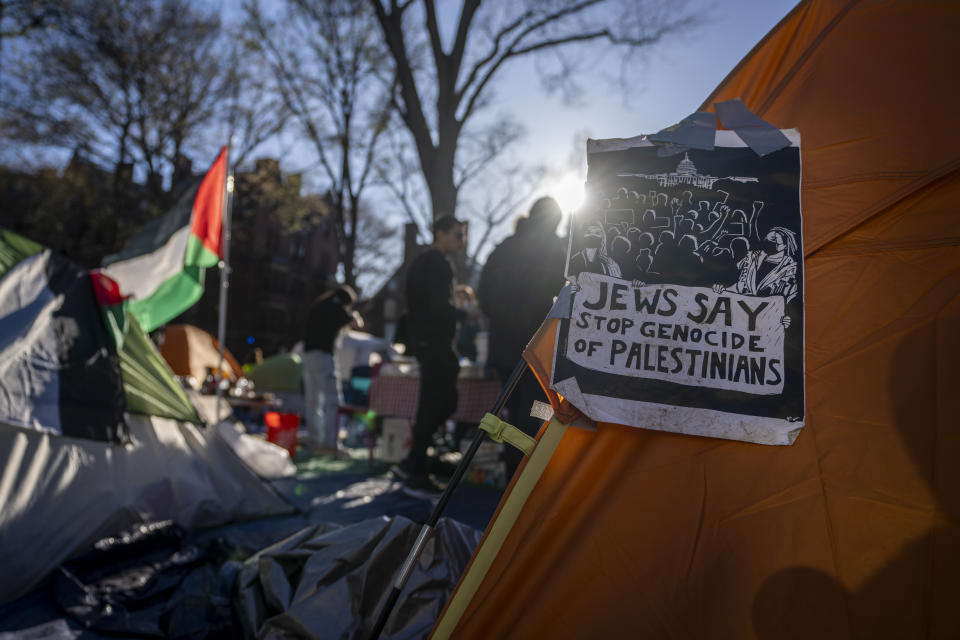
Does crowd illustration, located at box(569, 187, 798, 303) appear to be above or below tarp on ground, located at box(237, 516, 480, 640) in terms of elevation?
above

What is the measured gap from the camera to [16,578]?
2.55 meters

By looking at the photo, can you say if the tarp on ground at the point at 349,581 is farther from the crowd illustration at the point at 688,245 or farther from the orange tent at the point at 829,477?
the crowd illustration at the point at 688,245

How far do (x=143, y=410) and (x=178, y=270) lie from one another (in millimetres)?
1535

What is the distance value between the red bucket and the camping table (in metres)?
0.89

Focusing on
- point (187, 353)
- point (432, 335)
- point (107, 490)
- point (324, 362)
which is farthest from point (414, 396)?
point (187, 353)

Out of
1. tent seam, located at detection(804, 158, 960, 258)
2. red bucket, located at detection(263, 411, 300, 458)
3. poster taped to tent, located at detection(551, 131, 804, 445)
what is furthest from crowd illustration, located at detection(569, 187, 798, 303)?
red bucket, located at detection(263, 411, 300, 458)

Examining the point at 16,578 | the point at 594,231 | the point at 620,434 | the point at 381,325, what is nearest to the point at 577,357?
the point at 620,434

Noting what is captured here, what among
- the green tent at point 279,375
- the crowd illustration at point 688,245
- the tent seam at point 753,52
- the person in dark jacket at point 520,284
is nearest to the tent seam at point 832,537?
the crowd illustration at point 688,245

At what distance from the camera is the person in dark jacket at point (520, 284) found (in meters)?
4.05

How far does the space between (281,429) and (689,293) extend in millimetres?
5080

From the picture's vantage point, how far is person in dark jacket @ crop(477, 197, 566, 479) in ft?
13.3

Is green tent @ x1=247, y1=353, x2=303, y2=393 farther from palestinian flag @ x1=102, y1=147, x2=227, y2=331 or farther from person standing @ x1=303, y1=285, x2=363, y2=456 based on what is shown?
palestinian flag @ x1=102, y1=147, x2=227, y2=331

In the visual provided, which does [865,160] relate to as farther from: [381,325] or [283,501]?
[381,325]

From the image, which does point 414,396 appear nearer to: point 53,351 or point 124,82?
point 53,351
